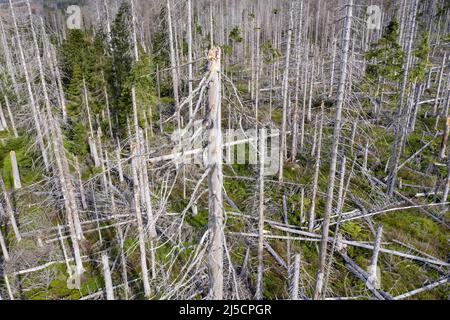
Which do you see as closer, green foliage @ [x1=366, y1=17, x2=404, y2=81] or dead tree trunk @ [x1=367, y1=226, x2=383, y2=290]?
dead tree trunk @ [x1=367, y1=226, x2=383, y2=290]

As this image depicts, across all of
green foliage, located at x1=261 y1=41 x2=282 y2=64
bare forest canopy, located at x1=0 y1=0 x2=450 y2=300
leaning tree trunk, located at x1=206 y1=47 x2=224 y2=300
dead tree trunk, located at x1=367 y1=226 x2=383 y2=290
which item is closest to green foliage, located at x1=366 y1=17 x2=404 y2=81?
bare forest canopy, located at x1=0 y1=0 x2=450 y2=300

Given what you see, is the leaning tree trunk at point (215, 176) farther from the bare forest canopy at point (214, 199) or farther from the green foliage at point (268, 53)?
the green foliage at point (268, 53)

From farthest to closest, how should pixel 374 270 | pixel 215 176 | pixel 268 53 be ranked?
pixel 268 53 < pixel 374 270 < pixel 215 176

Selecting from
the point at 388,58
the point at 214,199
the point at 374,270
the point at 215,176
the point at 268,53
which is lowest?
the point at 374,270

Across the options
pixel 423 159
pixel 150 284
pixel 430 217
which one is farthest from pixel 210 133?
pixel 423 159

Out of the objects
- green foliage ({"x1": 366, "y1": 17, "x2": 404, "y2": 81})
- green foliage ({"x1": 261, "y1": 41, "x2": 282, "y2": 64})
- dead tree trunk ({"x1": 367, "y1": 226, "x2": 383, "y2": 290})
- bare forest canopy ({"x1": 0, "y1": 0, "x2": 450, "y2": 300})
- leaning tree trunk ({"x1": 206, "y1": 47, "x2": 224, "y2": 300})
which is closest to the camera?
leaning tree trunk ({"x1": 206, "y1": 47, "x2": 224, "y2": 300})

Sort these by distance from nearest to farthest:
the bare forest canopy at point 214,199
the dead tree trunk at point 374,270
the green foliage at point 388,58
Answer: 1. the bare forest canopy at point 214,199
2. the dead tree trunk at point 374,270
3. the green foliage at point 388,58

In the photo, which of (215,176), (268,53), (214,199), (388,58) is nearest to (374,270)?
(214,199)

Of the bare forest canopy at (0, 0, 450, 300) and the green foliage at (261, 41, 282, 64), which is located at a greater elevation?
the green foliage at (261, 41, 282, 64)

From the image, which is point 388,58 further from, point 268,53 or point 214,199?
point 214,199

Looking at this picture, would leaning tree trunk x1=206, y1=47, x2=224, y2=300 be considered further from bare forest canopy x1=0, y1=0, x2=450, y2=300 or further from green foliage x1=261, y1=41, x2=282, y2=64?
green foliage x1=261, y1=41, x2=282, y2=64

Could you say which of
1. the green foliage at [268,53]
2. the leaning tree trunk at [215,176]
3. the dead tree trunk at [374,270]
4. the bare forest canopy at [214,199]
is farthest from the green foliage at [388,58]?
the leaning tree trunk at [215,176]

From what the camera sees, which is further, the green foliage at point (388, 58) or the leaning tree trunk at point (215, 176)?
the green foliage at point (388, 58)
